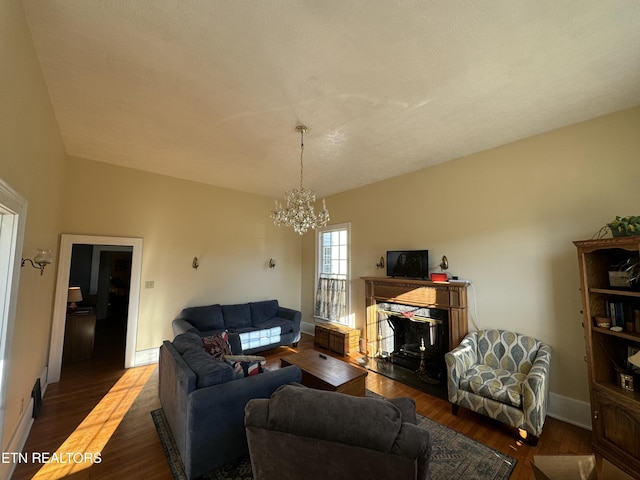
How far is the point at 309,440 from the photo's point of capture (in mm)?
1264

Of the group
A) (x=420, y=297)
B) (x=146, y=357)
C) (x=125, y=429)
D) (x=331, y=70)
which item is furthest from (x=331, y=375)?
(x=146, y=357)

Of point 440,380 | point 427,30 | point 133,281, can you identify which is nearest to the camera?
point 427,30

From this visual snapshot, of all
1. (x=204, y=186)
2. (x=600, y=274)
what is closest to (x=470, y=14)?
(x=600, y=274)

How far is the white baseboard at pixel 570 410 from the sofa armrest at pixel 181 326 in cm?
470

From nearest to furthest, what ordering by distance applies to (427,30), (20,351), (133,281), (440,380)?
(427,30) < (20,351) < (440,380) < (133,281)

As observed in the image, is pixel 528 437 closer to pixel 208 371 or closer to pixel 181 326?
pixel 208 371

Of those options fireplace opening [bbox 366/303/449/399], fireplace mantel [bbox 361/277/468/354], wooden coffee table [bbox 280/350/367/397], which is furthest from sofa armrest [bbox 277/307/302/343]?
wooden coffee table [bbox 280/350/367/397]

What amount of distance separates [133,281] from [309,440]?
4.24 meters

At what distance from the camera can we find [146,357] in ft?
13.9

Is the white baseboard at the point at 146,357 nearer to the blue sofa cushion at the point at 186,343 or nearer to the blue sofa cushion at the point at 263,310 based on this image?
the blue sofa cushion at the point at 263,310

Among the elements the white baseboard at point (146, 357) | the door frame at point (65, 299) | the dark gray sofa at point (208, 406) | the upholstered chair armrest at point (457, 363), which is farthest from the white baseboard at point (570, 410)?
the door frame at point (65, 299)

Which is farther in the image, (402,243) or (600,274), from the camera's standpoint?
(402,243)

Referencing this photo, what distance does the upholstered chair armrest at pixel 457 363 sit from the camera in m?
2.81

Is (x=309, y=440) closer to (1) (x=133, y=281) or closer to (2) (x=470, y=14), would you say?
(2) (x=470, y=14)
